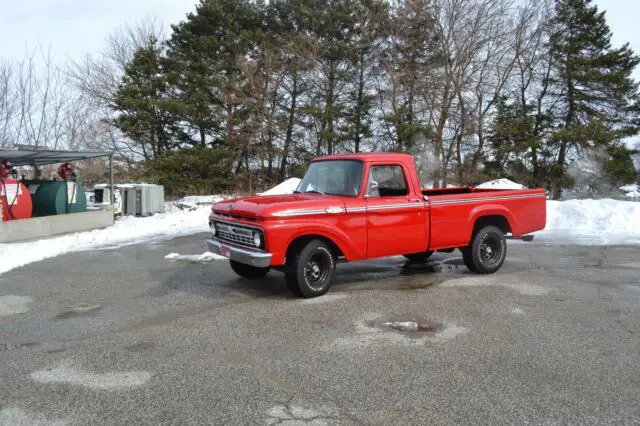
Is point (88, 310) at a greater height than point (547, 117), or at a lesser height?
lesser

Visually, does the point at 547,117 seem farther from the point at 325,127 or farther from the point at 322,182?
the point at 322,182

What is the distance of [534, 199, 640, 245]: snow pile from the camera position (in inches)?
466

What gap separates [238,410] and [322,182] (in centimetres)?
423

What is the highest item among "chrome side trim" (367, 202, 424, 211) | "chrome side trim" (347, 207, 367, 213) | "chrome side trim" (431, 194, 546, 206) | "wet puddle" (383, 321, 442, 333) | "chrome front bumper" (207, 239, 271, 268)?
"chrome side trim" (431, 194, 546, 206)

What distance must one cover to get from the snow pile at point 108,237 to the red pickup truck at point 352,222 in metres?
5.19

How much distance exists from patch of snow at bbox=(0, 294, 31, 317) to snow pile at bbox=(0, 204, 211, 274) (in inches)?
88.3

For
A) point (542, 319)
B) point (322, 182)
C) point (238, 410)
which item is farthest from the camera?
point (322, 182)

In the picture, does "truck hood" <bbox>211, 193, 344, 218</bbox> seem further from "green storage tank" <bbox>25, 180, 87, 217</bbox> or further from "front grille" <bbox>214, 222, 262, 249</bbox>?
"green storage tank" <bbox>25, 180, 87, 217</bbox>

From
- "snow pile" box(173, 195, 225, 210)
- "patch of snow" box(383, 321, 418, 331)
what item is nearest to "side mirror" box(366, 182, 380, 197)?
"patch of snow" box(383, 321, 418, 331)

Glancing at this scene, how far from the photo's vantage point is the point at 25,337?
501 cm

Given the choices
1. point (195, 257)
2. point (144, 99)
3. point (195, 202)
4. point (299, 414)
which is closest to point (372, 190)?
point (299, 414)

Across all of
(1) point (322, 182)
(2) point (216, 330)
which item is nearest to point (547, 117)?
(1) point (322, 182)

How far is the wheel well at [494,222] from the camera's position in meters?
7.91

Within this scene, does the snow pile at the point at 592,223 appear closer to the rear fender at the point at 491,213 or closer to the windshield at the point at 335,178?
the rear fender at the point at 491,213
